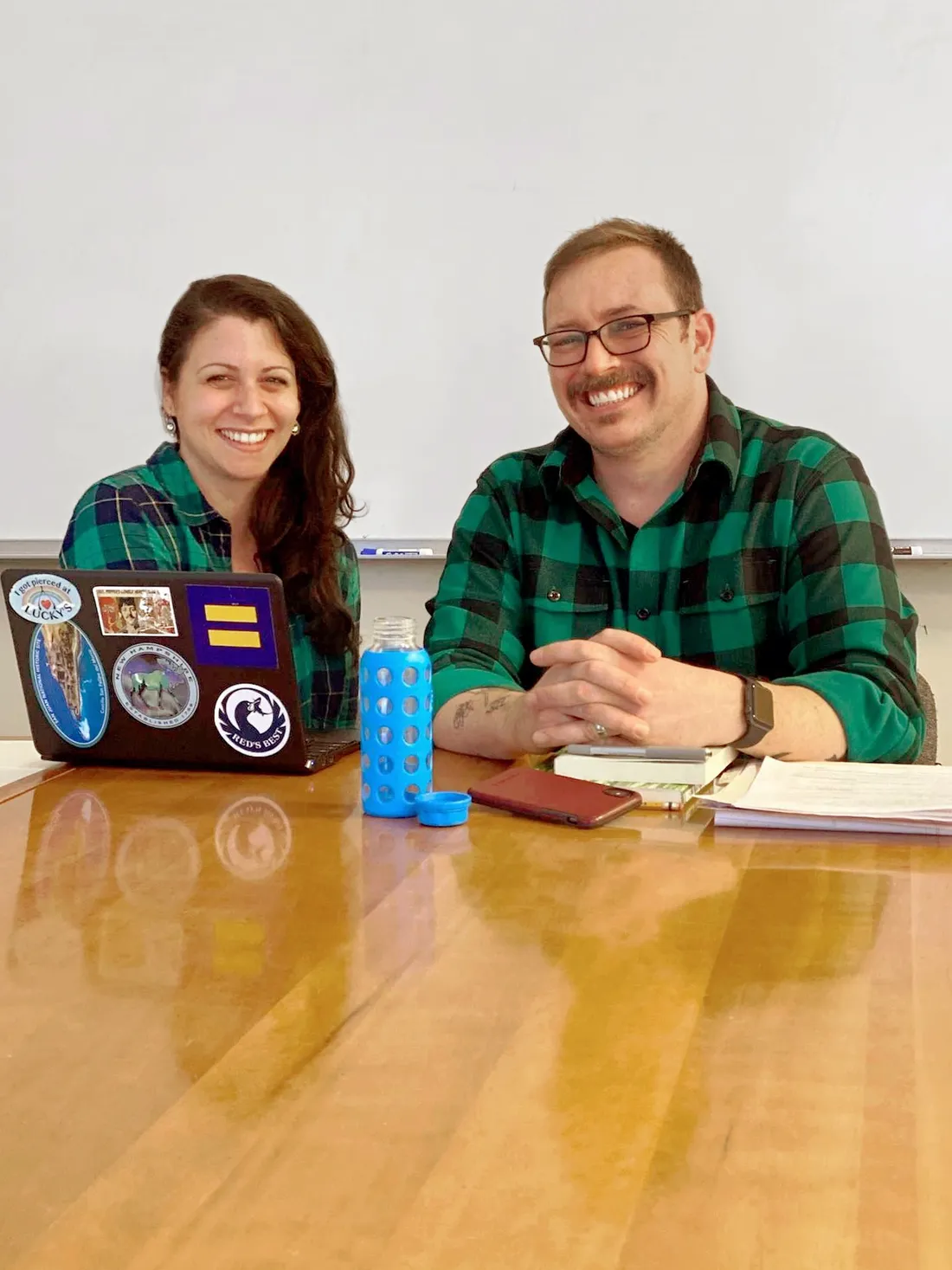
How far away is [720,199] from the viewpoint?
2.51m

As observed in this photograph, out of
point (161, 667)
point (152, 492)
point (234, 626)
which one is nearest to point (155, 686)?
point (161, 667)

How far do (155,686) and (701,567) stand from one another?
79 centimetres

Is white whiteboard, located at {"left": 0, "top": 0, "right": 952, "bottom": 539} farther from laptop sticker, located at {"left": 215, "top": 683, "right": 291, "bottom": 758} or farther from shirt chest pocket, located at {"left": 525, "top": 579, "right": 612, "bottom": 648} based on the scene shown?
laptop sticker, located at {"left": 215, "top": 683, "right": 291, "bottom": 758}

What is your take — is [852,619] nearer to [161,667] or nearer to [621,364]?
[621,364]

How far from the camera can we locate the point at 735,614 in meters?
1.72

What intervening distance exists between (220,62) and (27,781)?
1982 millimetres

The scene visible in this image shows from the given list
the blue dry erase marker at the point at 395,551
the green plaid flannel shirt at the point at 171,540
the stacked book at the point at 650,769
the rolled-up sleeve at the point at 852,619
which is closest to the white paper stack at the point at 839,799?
the stacked book at the point at 650,769

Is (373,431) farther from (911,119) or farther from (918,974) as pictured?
(918,974)

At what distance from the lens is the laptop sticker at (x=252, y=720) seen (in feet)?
4.33

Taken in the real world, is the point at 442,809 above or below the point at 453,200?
below

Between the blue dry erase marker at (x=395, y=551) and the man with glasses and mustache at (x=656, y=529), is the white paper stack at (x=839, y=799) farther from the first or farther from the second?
the blue dry erase marker at (x=395, y=551)

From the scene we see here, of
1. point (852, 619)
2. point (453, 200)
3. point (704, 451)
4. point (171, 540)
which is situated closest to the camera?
point (852, 619)

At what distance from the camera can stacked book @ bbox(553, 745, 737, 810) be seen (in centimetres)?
120

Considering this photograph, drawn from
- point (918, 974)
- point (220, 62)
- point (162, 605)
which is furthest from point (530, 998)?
point (220, 62)
